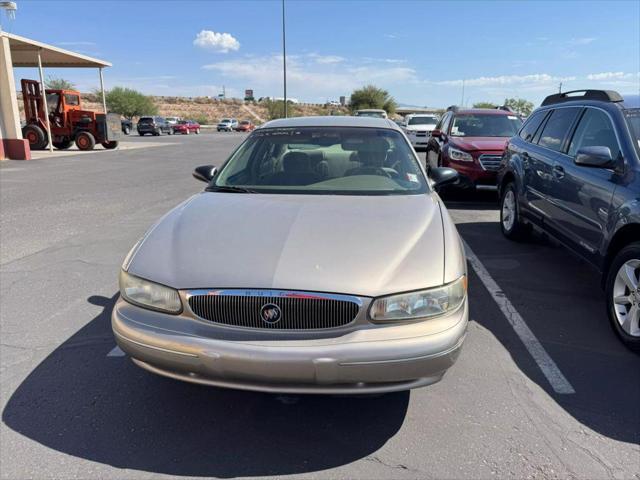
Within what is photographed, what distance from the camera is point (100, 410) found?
276 cm

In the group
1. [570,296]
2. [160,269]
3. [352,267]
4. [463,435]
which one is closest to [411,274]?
[352,267]

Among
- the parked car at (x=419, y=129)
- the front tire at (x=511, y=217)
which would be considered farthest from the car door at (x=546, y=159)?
the parked car at (x=419, y=129)

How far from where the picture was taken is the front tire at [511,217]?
242 inches

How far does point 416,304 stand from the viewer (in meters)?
2.34

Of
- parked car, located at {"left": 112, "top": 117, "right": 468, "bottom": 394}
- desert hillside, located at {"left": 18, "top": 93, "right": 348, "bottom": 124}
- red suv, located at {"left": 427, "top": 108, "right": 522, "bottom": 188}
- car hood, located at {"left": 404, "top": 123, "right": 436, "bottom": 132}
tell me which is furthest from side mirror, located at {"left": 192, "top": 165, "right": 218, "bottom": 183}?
desert hillside, located at {"left": 18, "top": 93, "right": 348, "bottom": 124}

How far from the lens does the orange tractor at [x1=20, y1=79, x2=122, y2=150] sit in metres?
21.2

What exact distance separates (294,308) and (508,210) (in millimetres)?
5091

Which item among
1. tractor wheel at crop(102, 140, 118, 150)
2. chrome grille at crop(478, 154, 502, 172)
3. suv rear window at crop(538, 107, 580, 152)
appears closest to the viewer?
suv rear window at crop(538, 107, 580, 152)

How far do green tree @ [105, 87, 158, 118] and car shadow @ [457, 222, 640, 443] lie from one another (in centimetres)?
6828

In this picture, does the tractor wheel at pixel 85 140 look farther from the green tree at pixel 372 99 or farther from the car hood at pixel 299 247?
the green tree at pixel 372 99

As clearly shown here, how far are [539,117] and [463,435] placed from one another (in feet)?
15.4

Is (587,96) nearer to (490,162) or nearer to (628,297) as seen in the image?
(628,297)

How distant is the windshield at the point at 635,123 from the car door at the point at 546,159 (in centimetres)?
81

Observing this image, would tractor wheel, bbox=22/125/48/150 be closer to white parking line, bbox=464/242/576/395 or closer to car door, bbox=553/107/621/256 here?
white parking line, bbox=464/242/576/395
